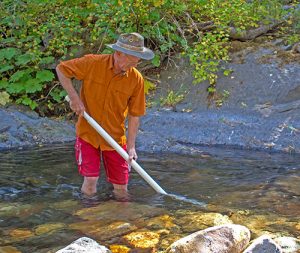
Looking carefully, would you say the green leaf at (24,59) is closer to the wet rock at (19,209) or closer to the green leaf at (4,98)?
the green leaf at (4,98)

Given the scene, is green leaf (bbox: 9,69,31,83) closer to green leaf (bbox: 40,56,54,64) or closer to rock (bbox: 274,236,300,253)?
green leaf (bbox: 40,56,54,64)

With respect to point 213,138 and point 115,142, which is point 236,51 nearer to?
point 213,138

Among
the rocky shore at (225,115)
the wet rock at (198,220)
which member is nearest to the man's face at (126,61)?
the wet rock at (198,220)

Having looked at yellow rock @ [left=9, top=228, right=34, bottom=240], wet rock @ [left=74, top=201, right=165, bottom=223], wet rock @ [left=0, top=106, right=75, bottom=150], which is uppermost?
yellow rock @ [left=9, top=228, right=34, bottom=240]

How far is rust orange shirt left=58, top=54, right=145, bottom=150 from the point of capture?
4.77m

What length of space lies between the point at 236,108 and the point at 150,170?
292cm

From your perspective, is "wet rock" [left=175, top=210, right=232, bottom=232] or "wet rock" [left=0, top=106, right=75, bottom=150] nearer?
"wet rock" [left=175, top=210, right=232, bottom=232]

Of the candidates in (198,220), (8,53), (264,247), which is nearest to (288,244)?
(264,247)

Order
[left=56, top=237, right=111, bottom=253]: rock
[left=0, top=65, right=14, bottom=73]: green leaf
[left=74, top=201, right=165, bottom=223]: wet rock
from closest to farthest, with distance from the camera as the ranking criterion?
[left=56, top=237, right=111, bottom=253]: rock → [left=74, top=201, right=165, bottom=223]: wet rock → [left=0, top=65, right=14, bottom=73]: green leaf

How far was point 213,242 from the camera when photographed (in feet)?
12.0

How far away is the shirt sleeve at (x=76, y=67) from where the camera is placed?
471 cm

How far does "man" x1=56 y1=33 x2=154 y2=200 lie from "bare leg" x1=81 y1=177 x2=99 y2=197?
1 cm

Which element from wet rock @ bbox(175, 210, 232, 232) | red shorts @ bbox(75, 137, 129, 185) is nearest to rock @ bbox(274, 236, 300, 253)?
wet rock @ bbox(175, 210, 232, 232)

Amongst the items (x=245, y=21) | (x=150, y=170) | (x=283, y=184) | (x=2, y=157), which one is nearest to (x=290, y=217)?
(x=283, y=184)
